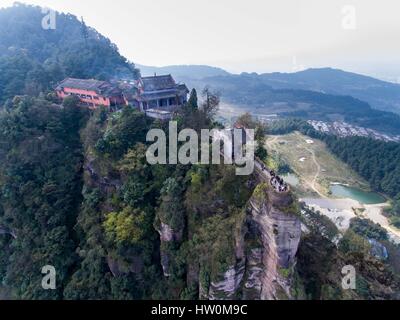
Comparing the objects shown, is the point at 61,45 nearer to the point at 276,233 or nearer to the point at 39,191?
the point at 39,191

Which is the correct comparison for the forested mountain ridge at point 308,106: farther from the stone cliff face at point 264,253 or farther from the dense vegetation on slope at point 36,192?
the dense vegetation on slope at point 36,192

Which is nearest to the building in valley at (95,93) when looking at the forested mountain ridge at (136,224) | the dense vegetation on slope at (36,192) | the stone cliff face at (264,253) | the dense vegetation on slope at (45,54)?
the forested mountain ridge at (136,224)

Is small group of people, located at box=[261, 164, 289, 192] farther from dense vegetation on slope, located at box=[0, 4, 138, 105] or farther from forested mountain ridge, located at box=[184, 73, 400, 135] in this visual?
forested mountain ridge, located at box=[184, 73, 400, 135]

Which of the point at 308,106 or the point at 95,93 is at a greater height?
the point at 95,93

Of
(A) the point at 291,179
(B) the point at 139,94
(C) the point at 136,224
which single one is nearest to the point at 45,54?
(B) the point at 139,94

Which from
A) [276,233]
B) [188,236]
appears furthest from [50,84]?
[276,233]

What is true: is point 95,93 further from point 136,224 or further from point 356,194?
point 356,194
